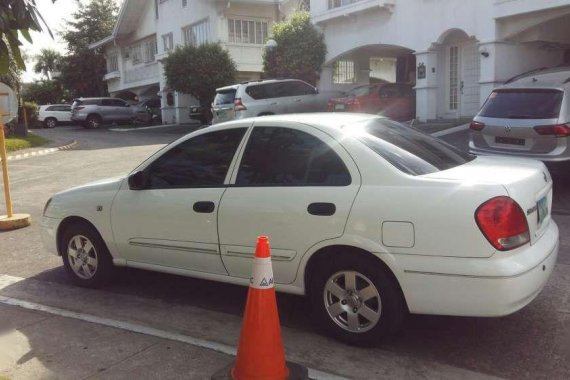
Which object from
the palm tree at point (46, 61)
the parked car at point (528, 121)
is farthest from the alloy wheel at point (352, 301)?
the palm tree at point (46, 61)

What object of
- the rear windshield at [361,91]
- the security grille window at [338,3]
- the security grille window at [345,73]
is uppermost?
the security grille window at [338,3]

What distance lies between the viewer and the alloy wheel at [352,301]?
378 centimetres

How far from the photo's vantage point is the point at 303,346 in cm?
397

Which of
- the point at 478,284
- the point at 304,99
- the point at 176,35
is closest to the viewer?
the point at 478,284

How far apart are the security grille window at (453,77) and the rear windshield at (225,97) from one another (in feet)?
22.7

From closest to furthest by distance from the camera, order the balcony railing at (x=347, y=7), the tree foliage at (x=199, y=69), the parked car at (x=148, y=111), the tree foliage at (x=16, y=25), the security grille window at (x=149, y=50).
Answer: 1. the tree foliage at (x=16, y=25)
2. the balcony railing at (x=347, y=7)
3. the tree foliage at (x=199, y=69)
4. the parked car at (x=148, y=111)
5. the security grille window at (x=149, y=50)

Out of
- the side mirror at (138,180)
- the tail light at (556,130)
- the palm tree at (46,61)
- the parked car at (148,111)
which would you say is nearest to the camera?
the side mirror at (138,180)

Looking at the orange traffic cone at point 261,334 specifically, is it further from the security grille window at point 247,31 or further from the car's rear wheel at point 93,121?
the car's rear wheel at point 93,121

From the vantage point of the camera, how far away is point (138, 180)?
4.91m

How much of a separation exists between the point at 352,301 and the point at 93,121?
30331mm

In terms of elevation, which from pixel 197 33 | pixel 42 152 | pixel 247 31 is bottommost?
pixel 42 152

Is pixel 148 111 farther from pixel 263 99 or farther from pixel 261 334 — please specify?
pixel 261 334

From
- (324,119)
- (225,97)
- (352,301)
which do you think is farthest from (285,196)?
(225,97)

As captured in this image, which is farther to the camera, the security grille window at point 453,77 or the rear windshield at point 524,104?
the security grille window at point 453,77
